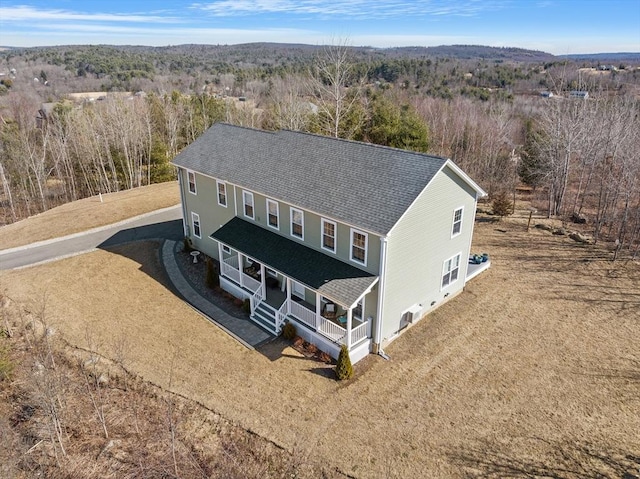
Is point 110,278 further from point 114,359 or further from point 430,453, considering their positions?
point 430,453

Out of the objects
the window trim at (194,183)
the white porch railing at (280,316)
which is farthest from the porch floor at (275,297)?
the window trim at (194,183)

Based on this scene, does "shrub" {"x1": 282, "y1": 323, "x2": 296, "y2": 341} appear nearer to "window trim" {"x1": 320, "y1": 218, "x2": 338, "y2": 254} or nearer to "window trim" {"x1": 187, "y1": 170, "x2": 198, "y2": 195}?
"window trim" {"x1": 320, "y1": 218, "x2": 338, "y2": 254}

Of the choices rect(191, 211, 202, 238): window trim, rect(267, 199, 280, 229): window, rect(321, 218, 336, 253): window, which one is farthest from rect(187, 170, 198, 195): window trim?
rect(321, 218, 336, 253): window

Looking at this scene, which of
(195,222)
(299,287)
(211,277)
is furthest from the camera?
(195,222)

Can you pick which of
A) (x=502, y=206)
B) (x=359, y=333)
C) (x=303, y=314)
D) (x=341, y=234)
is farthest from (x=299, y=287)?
(x=502, y=206)

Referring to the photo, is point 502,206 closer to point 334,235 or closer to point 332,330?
point 334,235

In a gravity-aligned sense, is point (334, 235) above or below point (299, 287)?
above
